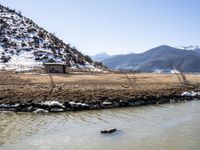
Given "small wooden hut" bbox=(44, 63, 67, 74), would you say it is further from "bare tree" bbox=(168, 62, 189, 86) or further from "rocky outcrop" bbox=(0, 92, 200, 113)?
"rocky outcrop" bbox=(0, 92, 200, 113)

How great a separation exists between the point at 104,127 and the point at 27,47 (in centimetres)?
9357

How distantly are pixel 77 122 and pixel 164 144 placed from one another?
29.9ft

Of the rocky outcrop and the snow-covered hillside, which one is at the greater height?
the snow-covered hillside

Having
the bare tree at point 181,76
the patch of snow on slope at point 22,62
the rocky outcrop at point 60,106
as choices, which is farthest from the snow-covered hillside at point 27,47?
the rocky outcrop at point 60,106

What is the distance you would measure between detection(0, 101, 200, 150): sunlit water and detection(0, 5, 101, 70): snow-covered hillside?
2403 inches

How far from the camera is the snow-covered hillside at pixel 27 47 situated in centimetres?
10681

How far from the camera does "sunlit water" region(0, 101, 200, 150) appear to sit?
2486 centimetres

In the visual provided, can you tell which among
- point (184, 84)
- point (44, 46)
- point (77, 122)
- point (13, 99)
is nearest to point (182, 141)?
point (77, 122)

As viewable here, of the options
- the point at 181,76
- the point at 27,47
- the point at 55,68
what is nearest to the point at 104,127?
the point at 181,76

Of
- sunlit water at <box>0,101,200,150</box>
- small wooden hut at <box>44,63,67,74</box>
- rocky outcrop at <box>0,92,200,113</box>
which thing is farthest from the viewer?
small wooden hut at <box>44,63,67,74</box>

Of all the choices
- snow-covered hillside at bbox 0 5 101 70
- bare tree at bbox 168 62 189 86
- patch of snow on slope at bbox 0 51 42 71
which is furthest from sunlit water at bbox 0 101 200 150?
snow-covered hillside at bbox 0 5 101 70

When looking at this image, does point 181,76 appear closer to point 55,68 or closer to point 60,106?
point 55,68

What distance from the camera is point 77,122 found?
32.0 m

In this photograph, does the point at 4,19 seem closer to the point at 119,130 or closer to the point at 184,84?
the point at 184,84
